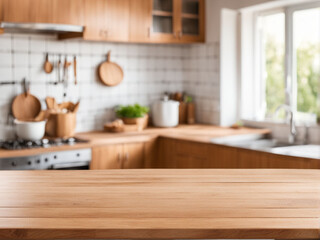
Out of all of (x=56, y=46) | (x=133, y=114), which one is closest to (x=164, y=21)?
(x=133, y=114)

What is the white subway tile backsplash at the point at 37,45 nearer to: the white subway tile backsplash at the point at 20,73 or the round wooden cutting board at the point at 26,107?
the white subway tile backsplash at the point at 20,73

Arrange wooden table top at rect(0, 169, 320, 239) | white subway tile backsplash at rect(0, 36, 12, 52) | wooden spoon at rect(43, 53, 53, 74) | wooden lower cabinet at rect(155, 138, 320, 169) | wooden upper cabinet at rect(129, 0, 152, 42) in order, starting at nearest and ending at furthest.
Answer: wooden table top at rect(0, 169, 320, 239), wooden lower cabinet at rect(155, 138, 320, 169), white subway tile backsplash at rect(0, 36, 12, 52), wooden spoon at rect(43, 53, 53, 74), wooden upper cabinet at rect(129, 0, 152, 42)

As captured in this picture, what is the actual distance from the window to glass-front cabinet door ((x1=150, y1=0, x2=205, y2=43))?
24.1 inches

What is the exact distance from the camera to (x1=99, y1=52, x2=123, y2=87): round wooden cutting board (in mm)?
4730

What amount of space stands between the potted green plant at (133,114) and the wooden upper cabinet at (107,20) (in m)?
0.67

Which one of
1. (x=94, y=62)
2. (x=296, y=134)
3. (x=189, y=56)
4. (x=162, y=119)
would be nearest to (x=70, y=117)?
(x=94, y=62)

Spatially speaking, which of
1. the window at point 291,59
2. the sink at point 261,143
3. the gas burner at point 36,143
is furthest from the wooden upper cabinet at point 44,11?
the window at point 291,59

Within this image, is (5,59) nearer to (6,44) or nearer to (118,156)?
(6,44)

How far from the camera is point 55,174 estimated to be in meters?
2.02

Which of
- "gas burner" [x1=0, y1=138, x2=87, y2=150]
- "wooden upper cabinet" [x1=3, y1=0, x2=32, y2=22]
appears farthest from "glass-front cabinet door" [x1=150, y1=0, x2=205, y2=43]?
"gas burner" [x1=0, y1=138, x2=87, y2=150]

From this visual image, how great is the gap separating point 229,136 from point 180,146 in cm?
44

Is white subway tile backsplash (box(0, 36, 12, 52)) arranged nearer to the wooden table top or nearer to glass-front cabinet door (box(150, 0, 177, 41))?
glass-front cabinet door (box(150, 0, 177, 41))

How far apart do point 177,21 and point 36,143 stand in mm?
1907

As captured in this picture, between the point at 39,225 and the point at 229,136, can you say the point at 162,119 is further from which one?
the point at 39,225
